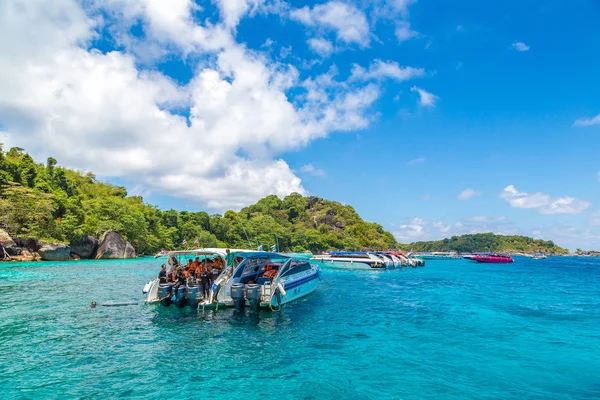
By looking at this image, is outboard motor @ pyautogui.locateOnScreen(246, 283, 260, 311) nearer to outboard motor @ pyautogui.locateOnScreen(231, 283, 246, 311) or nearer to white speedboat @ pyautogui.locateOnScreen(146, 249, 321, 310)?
white speedboat @ pyautogui.locateOnScreen(146, 249, 321, 310)

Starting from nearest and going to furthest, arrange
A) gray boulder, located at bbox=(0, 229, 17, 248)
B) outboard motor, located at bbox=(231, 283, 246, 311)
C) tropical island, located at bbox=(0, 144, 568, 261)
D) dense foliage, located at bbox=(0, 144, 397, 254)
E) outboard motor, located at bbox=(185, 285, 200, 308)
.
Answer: outboard motor, located at bbox=(231, 283, 246, 311) < outboard motor, located at bbox=(185, 285, 200, 308) < gray boulder, located at bbox=(0, 229, 17, 248) < tropical island, located at bbox=(0, 144, 568, 261) < dense foliage, located at bbox=(0, 144, 397, 254)

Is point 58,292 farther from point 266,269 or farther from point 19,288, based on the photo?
point 266,269

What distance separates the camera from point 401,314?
2256 centimetres

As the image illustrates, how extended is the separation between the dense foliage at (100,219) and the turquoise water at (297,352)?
1156 centimetres

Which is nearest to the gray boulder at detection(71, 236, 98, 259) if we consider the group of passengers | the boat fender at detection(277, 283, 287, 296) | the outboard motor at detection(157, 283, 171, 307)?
the group of passengers

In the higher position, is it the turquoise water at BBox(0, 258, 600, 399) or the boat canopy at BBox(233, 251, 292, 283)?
the boat canopy at BBox(233, 251, 292, 283)

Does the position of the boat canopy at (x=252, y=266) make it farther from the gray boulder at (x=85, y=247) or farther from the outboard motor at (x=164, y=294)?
the gray boulder at (x=85, y=247)

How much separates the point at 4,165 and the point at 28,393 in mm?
86228

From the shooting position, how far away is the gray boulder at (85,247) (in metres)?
76.1

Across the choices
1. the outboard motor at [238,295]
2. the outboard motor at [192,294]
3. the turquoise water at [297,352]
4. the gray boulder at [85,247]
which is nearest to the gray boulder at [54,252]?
the gray boulder at [85,247]

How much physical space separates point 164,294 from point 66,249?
209ft

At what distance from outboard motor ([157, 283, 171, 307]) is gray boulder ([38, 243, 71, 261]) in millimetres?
60297

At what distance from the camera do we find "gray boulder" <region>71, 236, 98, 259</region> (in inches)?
2995

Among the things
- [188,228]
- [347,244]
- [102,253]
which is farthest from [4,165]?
[347,244]
